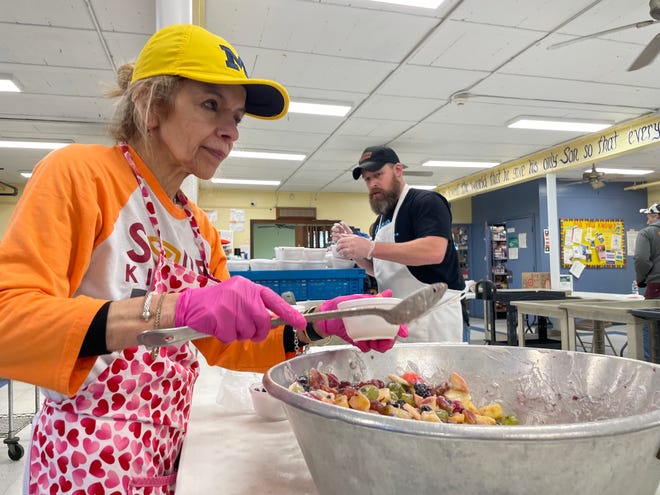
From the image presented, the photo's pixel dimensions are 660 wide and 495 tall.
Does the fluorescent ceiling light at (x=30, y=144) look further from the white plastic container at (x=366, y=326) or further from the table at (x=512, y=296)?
the white plastic container at (x=366, y=326)

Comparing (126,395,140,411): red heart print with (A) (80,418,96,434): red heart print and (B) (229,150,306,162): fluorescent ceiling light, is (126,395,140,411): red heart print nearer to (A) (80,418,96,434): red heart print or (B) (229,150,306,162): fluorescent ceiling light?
(A) (80,418,96,434): red heart print

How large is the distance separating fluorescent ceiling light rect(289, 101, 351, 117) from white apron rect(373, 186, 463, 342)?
9.72ft

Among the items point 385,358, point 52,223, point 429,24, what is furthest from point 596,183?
point 52,223

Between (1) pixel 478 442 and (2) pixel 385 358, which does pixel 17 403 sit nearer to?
(2) pixel 385 358

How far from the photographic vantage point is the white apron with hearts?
2.64ft

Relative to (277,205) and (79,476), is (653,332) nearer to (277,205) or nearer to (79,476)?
(79,476)

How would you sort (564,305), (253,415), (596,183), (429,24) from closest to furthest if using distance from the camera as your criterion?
(253,415) < (429,24) < (564,305) < (596,183)

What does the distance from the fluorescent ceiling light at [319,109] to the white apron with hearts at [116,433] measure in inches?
189

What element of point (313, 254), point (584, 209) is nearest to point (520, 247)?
point (584, 209)

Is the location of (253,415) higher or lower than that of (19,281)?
lower

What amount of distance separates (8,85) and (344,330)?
17.3 ft

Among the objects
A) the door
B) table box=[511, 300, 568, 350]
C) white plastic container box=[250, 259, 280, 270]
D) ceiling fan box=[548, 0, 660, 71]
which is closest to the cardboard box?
the door

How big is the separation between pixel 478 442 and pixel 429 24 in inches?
152

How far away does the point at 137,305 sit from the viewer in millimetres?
709
